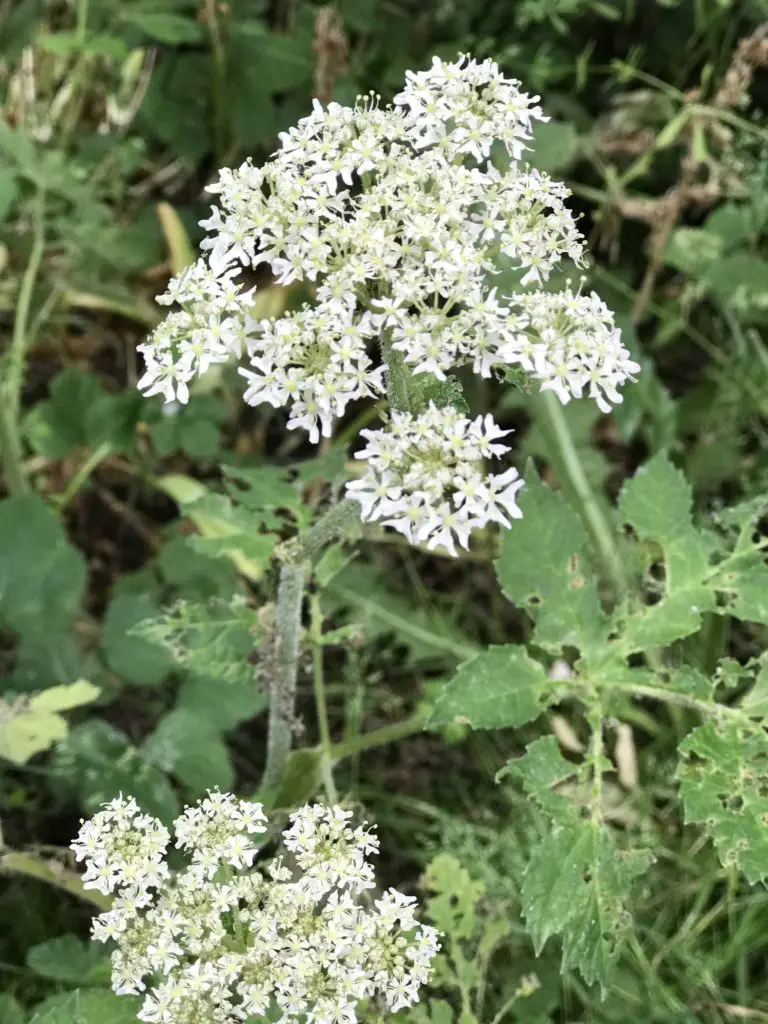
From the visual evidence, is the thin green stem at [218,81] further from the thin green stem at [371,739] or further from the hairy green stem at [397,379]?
the thin green stem at [371,739]

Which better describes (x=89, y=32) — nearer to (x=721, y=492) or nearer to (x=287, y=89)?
(x=287, y=89)

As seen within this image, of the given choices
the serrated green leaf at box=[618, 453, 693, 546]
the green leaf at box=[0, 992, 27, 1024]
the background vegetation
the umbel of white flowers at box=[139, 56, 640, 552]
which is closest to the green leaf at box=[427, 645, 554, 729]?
the background vegetation

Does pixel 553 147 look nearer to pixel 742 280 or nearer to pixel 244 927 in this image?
pixel 742 280

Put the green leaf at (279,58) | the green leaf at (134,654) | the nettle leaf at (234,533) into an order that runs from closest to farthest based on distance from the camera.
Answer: the nettle leaf at (234,533)
the green leaf at (134,654)
the green leaf at (279,58)

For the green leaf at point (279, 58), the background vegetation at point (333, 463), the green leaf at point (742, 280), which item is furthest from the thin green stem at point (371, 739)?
the green leaf at point (279, 58)

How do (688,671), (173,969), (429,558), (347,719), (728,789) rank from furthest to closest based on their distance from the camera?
1. (429,558)
2. (347,719)
3. (688,671)
4. (728,789)
5. (173,969)

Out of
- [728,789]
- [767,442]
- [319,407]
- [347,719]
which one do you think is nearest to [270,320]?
[319,407]
